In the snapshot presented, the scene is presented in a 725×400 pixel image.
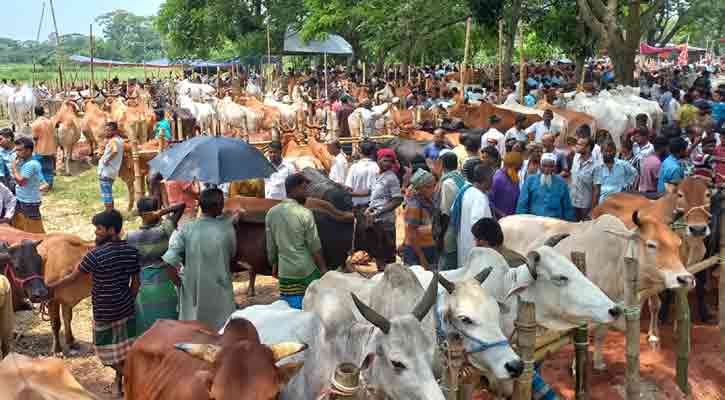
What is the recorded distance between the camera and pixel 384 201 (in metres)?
8.02

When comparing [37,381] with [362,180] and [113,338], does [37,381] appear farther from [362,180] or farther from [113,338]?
[362,180]

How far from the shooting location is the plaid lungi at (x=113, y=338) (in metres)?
5.77

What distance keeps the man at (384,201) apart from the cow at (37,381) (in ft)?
13.8

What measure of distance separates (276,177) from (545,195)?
322 centimetres

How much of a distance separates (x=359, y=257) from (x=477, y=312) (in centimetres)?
559

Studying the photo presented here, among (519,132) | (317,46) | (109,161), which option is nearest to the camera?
(519,132)

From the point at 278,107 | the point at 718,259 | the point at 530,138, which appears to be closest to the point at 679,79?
the point at 278,107

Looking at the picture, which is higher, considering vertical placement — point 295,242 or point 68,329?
point 295,242

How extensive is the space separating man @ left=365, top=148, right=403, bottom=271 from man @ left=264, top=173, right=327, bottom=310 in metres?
1.85

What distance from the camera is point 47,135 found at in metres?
15.0

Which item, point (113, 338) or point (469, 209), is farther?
point (469, 209)

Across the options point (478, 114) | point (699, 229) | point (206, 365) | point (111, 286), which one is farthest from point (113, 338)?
point (478, 114)

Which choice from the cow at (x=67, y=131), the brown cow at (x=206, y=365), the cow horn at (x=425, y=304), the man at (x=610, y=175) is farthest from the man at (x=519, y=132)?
the cow at (x=67, y=131)

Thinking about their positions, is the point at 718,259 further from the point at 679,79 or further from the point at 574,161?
the point at 679,79
